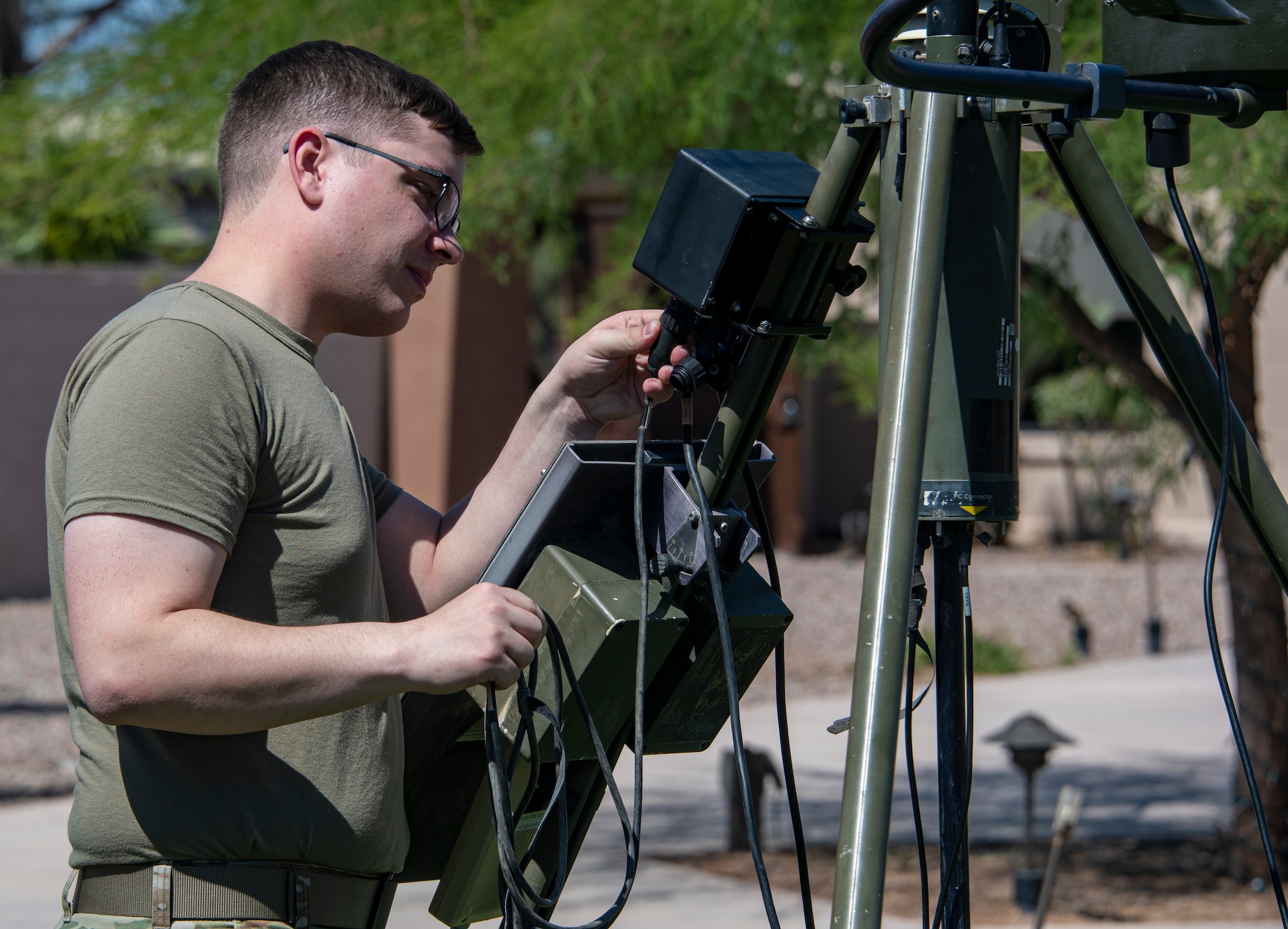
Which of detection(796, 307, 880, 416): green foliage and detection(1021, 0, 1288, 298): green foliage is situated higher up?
detection(1021, 0, 1288, 298): green foliage

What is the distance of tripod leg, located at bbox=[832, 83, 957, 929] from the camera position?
1.39 m

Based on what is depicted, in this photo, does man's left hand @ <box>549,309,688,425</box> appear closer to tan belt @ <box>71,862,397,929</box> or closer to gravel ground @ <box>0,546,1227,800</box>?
tan belt @ <box>71,862,397,929</box>

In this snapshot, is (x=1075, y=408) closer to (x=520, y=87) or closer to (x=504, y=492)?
(x=520, y=87)

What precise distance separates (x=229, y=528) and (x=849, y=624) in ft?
36.4

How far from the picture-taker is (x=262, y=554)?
167 centimetres

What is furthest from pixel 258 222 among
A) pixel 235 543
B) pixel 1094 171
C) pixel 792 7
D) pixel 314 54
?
pixel 792 7

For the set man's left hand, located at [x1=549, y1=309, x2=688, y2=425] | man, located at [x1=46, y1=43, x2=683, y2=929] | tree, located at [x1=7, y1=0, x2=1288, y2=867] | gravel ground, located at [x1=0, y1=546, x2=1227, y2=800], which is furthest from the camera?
gravel ground, located at [x1=0, y1=546, x2=1227, y2=800]

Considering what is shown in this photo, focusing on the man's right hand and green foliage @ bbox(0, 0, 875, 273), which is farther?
green foliage @ bbox(0, 0, 875, 273)

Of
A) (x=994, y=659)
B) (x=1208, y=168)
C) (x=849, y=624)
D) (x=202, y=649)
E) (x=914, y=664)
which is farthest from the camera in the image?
(x=849, y=624)

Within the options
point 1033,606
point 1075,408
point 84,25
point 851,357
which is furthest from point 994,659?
point 84,25

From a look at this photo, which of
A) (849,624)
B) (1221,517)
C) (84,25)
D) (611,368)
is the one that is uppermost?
(84,25)

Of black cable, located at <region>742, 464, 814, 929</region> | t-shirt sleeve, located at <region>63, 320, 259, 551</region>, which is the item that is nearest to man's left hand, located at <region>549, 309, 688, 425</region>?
black cable, located at <region>742, 464, 814, 929</region>

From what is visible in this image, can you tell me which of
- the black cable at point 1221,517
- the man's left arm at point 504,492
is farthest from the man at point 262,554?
the black cable at point 1221,517

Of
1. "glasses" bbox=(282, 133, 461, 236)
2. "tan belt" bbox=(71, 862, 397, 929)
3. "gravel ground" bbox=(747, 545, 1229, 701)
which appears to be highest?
"glasses" bbox=(282, 133, 461, 236)
